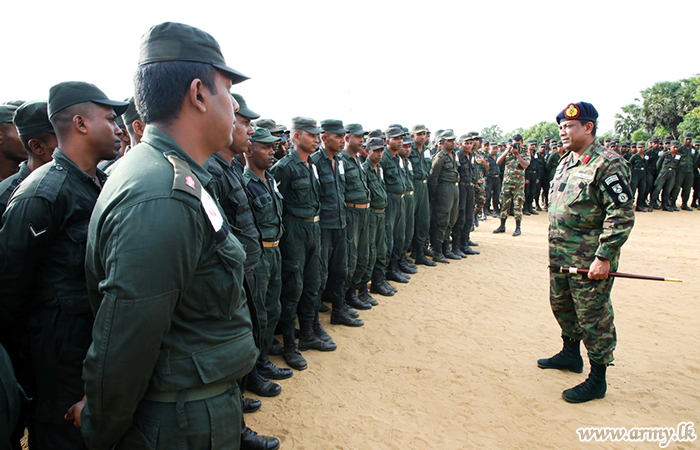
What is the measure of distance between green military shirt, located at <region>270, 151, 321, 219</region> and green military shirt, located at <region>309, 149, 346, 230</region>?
40 centimetres

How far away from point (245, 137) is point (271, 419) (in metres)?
2.40

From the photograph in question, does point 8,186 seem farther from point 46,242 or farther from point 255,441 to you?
point 255,441

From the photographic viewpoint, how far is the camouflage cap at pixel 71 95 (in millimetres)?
2094

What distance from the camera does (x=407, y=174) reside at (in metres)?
7.56

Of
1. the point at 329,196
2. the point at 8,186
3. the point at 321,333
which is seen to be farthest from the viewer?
the point at 329,196

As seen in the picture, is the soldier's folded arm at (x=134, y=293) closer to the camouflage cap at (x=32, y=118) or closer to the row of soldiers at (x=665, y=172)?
the camouflage cap at (x=32, y=118)

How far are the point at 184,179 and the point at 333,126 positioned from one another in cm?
422

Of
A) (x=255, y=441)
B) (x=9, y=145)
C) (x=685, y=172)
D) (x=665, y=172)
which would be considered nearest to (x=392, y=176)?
(x=255, y=441)

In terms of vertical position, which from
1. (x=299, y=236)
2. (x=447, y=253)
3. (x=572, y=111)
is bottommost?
(x=447, y=253)

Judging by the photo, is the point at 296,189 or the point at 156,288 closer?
the point at 156,288

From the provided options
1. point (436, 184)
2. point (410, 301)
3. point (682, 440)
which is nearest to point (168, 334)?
point (682, 440)

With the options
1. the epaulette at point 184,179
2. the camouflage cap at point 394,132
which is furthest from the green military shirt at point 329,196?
the epaulette at point 184,179

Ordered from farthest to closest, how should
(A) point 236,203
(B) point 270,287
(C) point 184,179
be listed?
1. (B) point 270,287
2. (A) point 236,203
3. (C) point 184,179

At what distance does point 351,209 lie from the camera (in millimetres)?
5727
